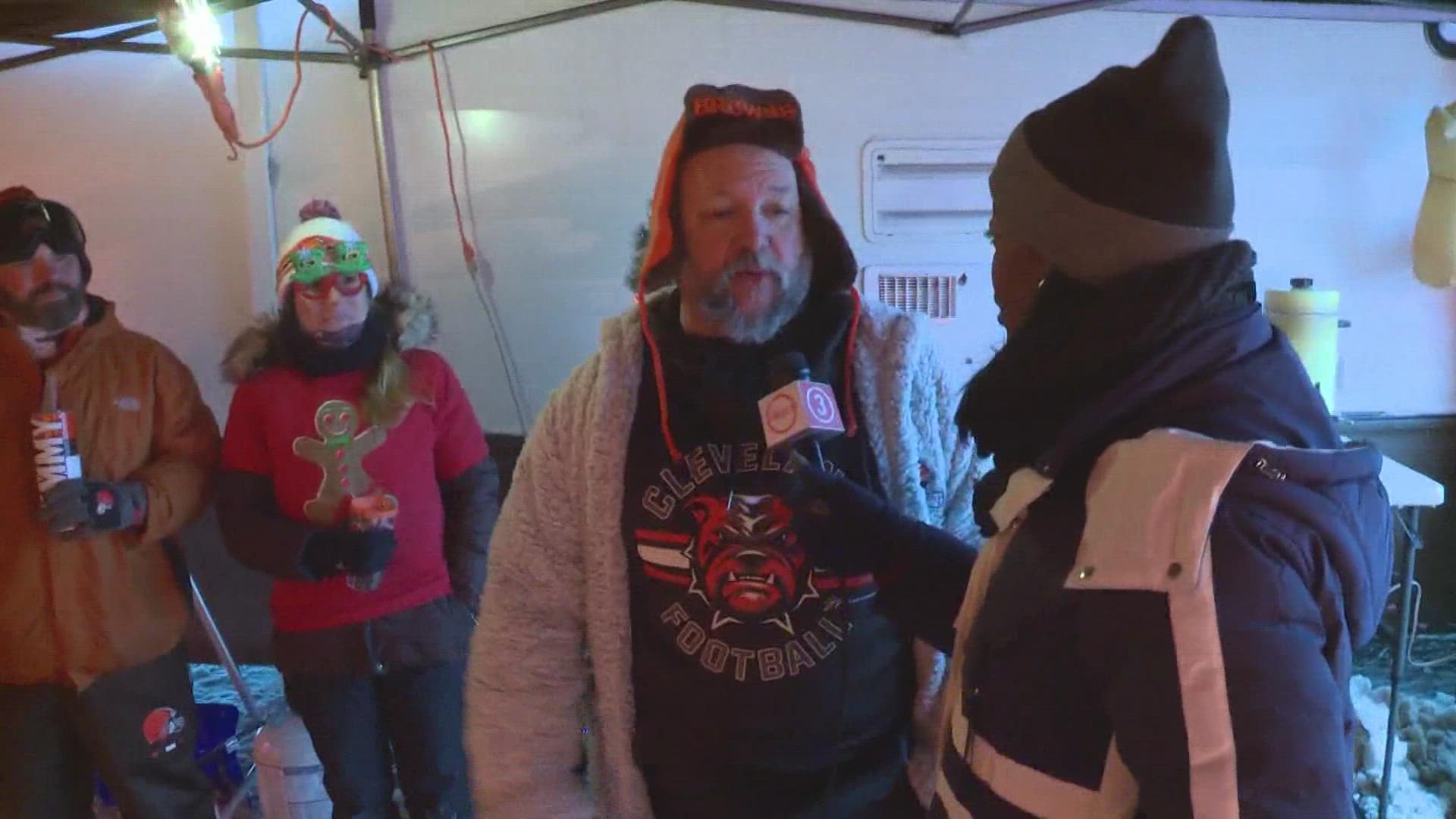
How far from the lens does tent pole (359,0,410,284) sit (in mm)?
2414

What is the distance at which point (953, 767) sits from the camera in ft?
2.72

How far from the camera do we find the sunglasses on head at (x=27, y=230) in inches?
72.0

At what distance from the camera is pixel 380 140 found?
2.49 m

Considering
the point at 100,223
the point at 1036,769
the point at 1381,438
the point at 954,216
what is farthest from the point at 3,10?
the point at 1381,438

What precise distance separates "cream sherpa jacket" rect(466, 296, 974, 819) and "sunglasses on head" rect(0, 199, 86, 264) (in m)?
1.26

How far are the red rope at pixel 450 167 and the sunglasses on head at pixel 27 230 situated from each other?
885 millimetres

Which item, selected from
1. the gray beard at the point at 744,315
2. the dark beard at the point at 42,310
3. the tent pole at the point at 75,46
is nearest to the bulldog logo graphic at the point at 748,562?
the gray beard at the point at 744,315

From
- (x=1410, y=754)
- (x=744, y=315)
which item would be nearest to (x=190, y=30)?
(x=744, y=315)

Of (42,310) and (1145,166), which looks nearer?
(1145,166)

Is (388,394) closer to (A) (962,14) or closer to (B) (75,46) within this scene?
(B) (75,46)

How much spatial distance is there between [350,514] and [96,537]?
53 cm

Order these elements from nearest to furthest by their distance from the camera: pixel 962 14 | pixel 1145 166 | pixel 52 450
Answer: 1. pixel 1145 166
2. pixel 52 450
3. pixel 962 14

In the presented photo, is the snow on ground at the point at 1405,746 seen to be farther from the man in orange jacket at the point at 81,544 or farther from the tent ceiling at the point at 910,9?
the tent ceiling at the point at 910,9

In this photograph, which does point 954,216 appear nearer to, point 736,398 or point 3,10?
point 736,398
